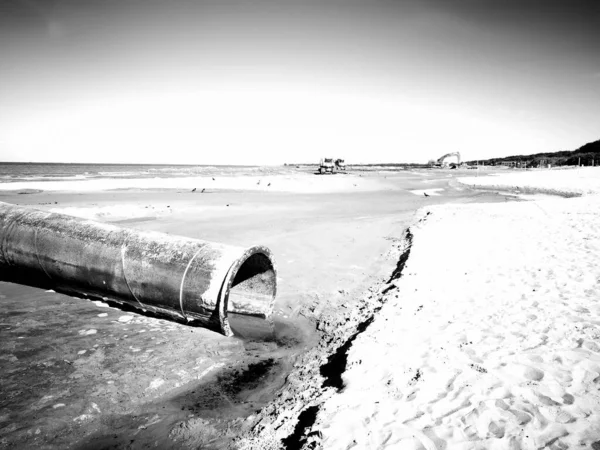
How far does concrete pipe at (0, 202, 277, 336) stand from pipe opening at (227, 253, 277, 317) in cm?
2

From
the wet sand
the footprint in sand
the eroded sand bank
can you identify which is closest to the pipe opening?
the wet sand

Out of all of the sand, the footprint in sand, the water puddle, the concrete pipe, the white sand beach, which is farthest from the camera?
the concrete pipe

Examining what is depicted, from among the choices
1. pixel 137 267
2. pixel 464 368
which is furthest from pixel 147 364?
pixel 464 368

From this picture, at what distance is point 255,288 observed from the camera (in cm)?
535

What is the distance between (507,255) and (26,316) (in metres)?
8.54

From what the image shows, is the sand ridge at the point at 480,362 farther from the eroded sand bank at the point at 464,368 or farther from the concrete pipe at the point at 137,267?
the concrete pipe at the point at 137,267

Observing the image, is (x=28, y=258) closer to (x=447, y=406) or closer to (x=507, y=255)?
(x=447, y=406)

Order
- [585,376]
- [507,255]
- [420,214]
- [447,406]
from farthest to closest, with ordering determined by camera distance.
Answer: [420,214] → [507,255] → [585,376] → [447,406]

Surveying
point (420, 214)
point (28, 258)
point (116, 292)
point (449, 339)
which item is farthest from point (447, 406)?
point (420, 214)

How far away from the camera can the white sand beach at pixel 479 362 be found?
2434 mm

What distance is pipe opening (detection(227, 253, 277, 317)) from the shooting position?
5.09 metres

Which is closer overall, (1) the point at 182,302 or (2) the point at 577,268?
(1) the point at 182,302

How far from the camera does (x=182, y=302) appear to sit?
425 cm

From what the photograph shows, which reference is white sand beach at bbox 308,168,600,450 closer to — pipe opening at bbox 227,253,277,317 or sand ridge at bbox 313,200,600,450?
sand ridge at bbox 313,200,600,450
